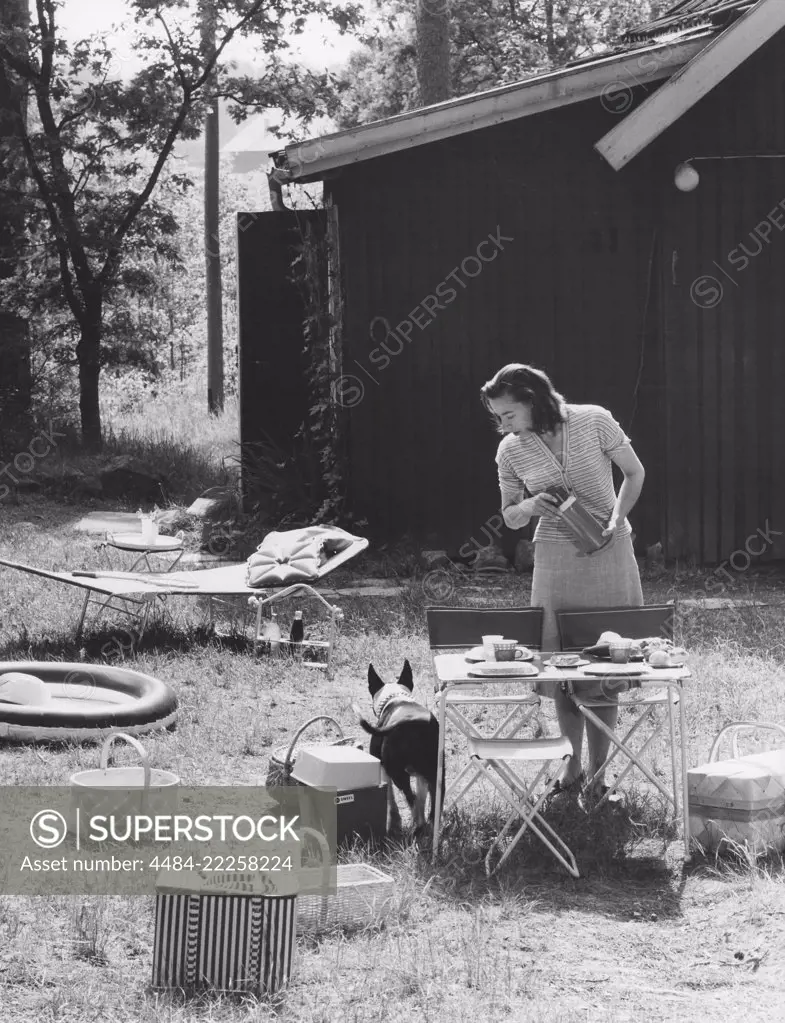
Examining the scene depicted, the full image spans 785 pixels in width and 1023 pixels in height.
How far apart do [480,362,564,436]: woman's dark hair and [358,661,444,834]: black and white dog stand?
4.31 feet

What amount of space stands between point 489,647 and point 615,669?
1.56 feet

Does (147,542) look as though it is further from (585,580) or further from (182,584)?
(585,580)

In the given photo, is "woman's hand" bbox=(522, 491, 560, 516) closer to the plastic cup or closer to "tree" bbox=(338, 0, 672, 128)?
the plastic cup

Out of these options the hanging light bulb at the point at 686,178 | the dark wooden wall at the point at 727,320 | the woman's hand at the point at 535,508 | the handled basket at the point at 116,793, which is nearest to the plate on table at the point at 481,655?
the woman's hand at the point at 535,508

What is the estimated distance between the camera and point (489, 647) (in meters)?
5.02

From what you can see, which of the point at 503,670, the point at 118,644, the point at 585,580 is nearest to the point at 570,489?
the point at 585,580

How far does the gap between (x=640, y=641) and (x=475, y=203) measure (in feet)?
21.5

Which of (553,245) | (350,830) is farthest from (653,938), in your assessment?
(553,245)

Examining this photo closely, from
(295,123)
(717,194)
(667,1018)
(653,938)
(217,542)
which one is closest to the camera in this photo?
(667,1018)

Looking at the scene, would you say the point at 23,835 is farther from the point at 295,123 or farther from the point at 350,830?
the point at 295,123

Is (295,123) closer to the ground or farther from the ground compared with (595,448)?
farther from the ground

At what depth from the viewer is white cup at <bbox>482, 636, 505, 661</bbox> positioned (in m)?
4.99

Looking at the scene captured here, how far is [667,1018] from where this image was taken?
140 inches

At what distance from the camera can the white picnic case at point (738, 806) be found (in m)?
4.74
